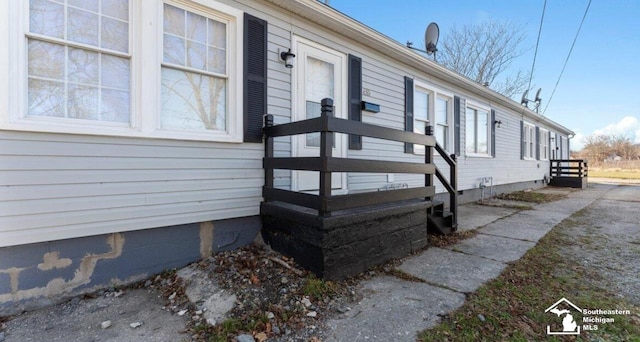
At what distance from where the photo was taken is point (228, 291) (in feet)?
8.10

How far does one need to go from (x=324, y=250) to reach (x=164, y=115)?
2031mm

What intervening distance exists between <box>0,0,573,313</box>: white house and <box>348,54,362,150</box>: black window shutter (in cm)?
8

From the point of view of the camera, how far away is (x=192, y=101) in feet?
10.2

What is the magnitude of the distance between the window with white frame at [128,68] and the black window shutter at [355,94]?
6.11 ft

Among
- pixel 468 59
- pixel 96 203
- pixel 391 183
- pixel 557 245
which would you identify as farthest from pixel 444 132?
pixel 468 59

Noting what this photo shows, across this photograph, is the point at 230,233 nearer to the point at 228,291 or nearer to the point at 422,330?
the point at 228,291

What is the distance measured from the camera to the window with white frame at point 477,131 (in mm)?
7680

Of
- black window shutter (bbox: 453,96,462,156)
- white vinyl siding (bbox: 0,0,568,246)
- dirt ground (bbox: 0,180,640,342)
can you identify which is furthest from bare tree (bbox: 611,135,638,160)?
white vinyl siding (bbox: 0,0,568,246)

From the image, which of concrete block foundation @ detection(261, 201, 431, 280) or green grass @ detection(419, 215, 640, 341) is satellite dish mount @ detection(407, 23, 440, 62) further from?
green grass @ detection(419, 215, 640, 341)

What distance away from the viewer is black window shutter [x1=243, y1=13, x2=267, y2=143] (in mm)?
3381

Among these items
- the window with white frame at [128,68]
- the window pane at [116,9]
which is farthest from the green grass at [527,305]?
the window pane at [116,9]

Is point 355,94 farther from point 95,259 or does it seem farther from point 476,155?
point 476,155

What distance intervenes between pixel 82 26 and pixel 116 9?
33 centimetres

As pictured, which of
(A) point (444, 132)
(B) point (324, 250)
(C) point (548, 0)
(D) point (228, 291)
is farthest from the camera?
(C) point (548, 0)
